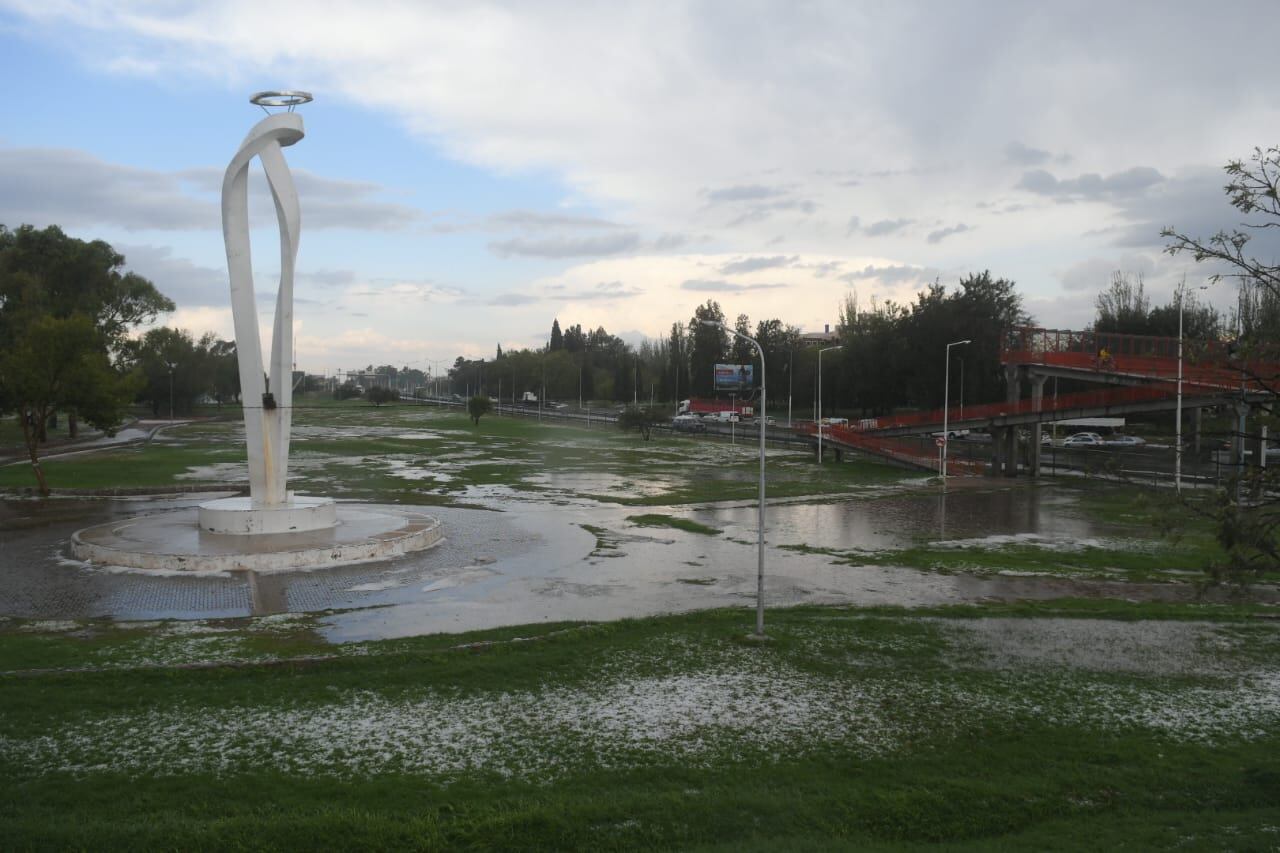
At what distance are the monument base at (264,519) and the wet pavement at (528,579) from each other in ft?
10.6

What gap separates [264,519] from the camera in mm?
23500

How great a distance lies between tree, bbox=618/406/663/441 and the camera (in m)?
74.5

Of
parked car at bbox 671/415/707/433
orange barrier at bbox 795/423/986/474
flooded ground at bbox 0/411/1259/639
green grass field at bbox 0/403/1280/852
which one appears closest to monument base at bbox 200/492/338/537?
flooded ground at bbox 0/411/1259/639

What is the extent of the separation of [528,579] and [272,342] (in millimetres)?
10215

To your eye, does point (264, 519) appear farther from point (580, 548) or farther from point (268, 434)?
point (580, 548)

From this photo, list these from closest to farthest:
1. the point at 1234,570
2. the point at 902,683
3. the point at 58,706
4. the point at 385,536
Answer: the point at 1234,570 → the point at 58,706 → the point at 902,683 → the point at 385,536

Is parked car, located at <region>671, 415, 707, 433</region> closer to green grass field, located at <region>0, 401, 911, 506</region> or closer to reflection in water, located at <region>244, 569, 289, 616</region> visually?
green grass field, located at <region>0, 401, 911, 506</region>

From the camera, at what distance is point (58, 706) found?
11422 millimetres

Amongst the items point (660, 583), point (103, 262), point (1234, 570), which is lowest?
point (660, 583)

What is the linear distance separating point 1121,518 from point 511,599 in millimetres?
23461

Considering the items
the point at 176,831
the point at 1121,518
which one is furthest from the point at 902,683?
the point at 1121,518

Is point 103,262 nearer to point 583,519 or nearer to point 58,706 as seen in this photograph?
point 583,519

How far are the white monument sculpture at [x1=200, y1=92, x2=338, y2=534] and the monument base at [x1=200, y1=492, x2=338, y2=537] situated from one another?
25mm

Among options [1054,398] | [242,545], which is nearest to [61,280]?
[242,545]
